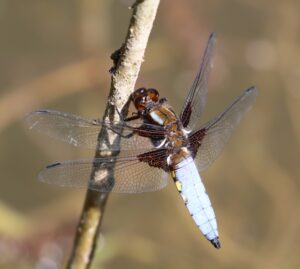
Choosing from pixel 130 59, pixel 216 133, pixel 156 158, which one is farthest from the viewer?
pixel 216 133

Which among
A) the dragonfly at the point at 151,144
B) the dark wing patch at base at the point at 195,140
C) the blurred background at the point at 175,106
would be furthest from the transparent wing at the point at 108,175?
the blurred background at the point at 175,106

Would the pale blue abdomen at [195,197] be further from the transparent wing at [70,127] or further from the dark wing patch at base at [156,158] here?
the transparent wing at [70,127]

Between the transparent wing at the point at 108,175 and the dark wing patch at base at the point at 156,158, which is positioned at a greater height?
the dark wing patch at base at the point at 156,158

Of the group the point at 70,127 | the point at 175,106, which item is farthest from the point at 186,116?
the point at 175,106

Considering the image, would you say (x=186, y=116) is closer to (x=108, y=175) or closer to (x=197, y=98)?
(x=197, y=98)

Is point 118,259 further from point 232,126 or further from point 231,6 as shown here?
point 231,6

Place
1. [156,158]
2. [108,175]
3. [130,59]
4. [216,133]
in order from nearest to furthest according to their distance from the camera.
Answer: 1. [130,59]
2. [108,175]
3. [156,158]
4. [216,133]

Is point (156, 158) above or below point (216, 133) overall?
below
